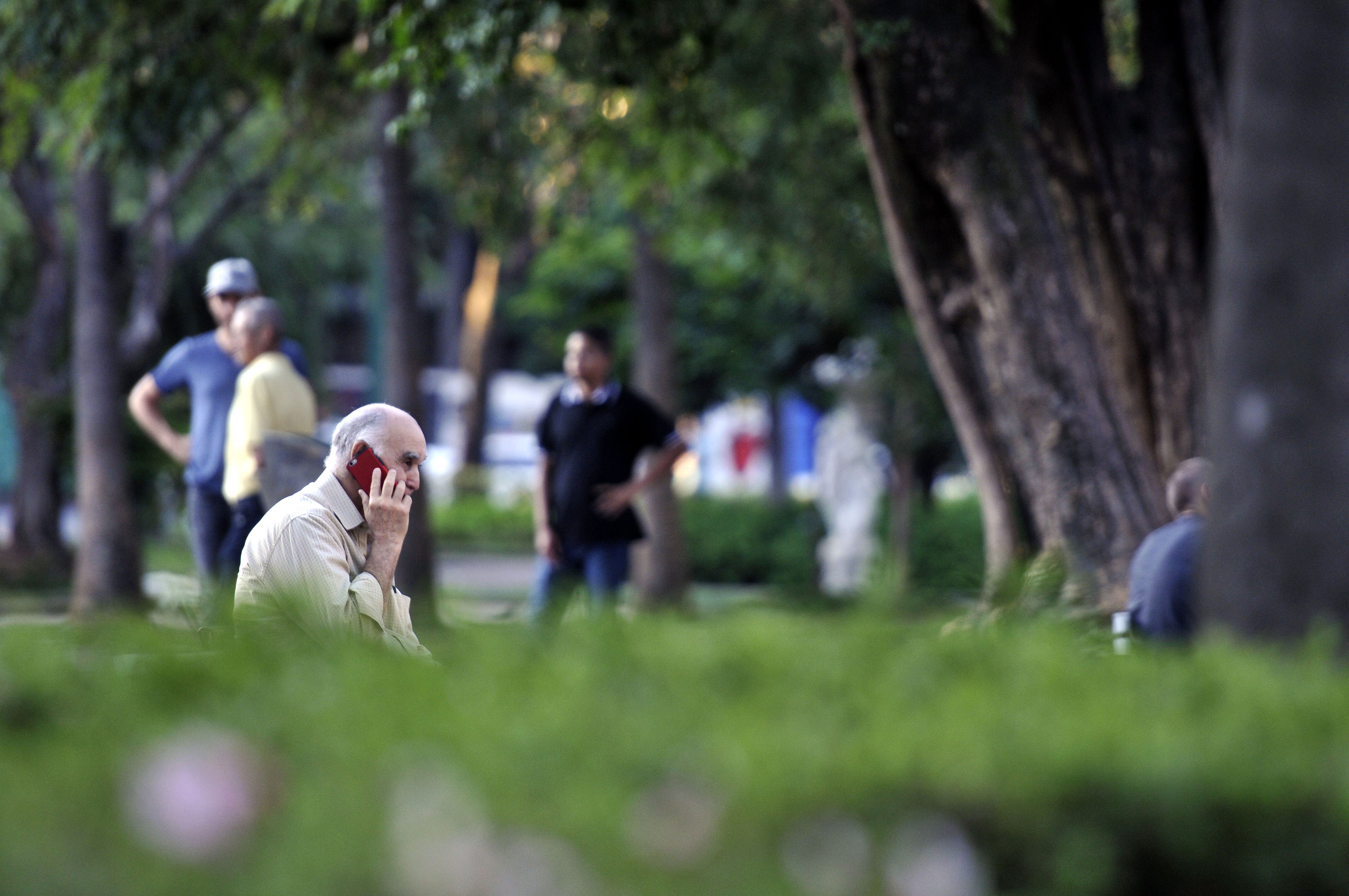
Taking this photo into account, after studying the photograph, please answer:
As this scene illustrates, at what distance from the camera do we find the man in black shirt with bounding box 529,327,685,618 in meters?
8.27

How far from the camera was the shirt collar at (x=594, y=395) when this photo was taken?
28.1ft

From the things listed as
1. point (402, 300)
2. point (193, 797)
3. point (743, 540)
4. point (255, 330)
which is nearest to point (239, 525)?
point (255, 330)

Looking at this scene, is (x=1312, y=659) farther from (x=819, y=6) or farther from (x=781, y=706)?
(x=819, y=6)

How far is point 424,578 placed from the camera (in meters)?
13.0

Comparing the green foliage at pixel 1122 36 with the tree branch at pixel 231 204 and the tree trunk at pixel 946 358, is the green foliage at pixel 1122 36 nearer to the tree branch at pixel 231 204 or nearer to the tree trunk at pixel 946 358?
the tree trunk at pixel 946 358

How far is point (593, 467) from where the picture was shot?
8.41 metres

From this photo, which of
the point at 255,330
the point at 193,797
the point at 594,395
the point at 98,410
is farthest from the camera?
the point at 98,410

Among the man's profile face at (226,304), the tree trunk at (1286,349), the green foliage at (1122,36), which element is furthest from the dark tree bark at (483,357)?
the tree trunk at (1286,349)

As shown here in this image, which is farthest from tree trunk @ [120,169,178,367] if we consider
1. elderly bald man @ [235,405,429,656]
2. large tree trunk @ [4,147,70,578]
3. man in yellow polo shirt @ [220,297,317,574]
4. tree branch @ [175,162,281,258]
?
elderly bald man @ [235,405,429,656]

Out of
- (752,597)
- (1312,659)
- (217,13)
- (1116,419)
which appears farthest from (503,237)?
(1312,659)

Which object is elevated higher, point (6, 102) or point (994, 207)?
point (6, 102)

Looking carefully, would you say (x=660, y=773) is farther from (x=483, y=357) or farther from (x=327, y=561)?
(x=483, y=357)

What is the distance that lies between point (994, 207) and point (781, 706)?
5.56 metres

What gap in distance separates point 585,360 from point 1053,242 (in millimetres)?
2405
